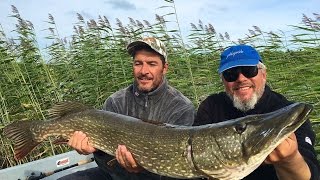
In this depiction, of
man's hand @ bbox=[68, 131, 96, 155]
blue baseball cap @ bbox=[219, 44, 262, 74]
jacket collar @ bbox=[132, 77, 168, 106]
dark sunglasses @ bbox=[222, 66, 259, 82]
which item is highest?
blue baseball cap @ bbox=[219, 44, 262, 74]

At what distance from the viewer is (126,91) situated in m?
3.49

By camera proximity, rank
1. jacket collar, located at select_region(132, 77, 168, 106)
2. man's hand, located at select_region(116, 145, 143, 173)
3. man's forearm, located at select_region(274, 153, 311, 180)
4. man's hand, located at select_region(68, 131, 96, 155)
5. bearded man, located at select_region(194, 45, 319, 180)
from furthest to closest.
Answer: jacket collar, located at select_region(132, 77, 168, 106), man's hand, located at select_region(68, 131, 96, 155), man's hand, located at select_region(116, 145, 143, 173), bearded man, located at select_region(194, 45, 319, 180), man's forearm, located at select_region(274, 153, 311, 180)

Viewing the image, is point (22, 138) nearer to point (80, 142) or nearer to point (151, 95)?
point (80, 142)

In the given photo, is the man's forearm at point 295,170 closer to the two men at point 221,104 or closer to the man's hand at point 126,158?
the two men at point 221,104

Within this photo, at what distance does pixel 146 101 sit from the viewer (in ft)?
10.9

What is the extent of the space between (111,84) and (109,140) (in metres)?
2.66

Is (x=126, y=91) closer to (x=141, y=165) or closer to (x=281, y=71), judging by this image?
(x=141, y=165)

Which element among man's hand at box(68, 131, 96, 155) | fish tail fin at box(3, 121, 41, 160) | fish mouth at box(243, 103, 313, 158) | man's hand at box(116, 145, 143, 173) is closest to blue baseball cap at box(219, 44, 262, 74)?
fish mouth at box(243, 103, 313, 158)

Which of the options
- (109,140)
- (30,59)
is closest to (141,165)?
(109,140)

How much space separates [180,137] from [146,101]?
3.58 feet

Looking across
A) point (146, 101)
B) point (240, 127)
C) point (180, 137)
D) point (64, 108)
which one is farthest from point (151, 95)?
point (240, 127)

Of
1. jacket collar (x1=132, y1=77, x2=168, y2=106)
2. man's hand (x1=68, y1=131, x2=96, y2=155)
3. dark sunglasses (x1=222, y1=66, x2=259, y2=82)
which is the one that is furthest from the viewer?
jacket collar (x1=132, y1=77, x2=168, y2=106)

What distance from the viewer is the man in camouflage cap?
314cm

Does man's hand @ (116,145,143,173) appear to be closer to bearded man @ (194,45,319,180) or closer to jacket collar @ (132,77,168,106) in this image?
bearded man @ (194,45,319,180)
